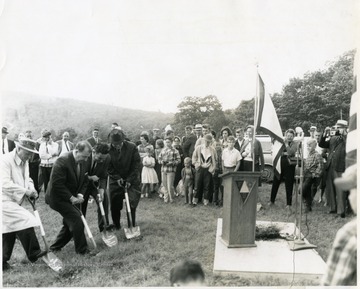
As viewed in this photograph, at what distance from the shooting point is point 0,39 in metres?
3.80

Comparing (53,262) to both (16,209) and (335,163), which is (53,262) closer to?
(16,209)

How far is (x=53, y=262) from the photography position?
3773 millimetres

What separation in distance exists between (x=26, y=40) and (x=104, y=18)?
29.4 inches

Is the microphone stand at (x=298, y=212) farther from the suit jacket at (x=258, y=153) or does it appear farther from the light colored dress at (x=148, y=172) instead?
the light colored dress at (x=148, y=172)

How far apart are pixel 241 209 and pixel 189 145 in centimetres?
81

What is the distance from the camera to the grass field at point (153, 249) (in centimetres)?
373

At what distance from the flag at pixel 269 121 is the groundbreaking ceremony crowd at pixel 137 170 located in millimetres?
79

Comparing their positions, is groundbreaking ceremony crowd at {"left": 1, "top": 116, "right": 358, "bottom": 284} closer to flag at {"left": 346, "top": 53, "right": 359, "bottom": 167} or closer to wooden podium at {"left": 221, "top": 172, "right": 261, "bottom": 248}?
flag at {"left": 346, "top": 53, "right": 359, "bottom": 167}

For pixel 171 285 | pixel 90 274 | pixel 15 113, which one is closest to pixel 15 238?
pixel 90 274

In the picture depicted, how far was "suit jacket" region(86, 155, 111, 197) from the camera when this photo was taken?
403 centimetres

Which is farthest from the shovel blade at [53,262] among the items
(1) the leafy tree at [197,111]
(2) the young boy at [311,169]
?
(2) the young boy at [311,169]

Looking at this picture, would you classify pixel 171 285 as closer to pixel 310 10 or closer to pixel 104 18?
pixel 104 18

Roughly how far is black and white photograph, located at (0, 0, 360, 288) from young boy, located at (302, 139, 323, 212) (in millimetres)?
181

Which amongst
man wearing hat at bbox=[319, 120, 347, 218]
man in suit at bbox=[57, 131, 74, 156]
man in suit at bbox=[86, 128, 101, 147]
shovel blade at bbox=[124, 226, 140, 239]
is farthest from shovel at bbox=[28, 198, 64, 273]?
man wearing hat at bbox=[319, 120, 347, 218]
